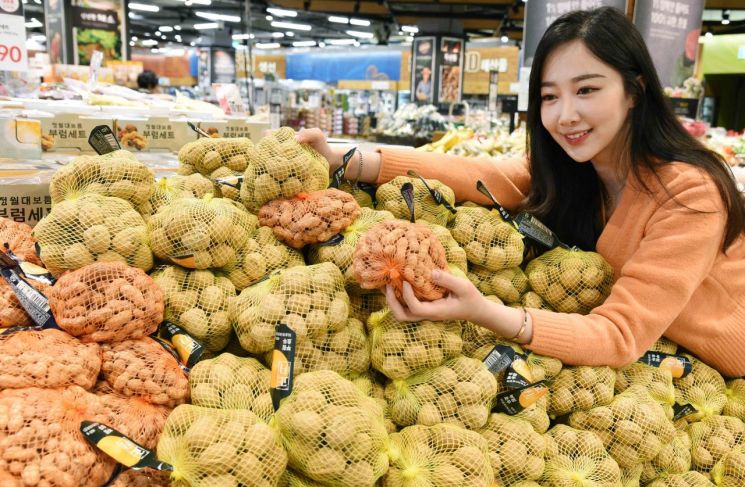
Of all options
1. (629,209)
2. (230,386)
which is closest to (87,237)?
(230,386)

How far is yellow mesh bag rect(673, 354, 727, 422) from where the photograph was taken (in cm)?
163

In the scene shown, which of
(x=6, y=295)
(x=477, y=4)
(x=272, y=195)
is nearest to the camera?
(x=6, y=295)

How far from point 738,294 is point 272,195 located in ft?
4.30

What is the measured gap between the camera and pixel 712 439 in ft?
5.21

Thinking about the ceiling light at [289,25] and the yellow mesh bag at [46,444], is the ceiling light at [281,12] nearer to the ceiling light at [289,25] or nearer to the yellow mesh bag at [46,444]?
the ceiling light at [289,25]

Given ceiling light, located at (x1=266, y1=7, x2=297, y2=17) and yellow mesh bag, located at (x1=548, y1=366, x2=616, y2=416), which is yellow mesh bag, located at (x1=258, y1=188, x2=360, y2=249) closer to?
yellow mesh bag, located at (x1=548, y1=366, x2=616, y2=416)

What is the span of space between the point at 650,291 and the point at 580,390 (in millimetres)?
299

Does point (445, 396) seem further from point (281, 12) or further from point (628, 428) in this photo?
point (281, 12)

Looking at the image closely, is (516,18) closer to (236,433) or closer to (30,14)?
(236,433)

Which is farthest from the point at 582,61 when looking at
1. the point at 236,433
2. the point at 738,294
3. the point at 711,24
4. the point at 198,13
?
the point at 198,13

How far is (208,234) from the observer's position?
129 centimetres

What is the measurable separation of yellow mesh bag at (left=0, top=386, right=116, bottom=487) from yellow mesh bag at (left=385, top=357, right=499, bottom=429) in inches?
22.5

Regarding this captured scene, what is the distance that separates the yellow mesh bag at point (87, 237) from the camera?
125 centimetres

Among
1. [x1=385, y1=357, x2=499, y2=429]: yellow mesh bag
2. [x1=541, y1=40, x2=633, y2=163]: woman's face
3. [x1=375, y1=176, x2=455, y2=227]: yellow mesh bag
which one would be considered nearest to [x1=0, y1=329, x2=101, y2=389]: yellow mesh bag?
[x1=385, y1=357, x2=499, y2=429]: yellow mesh bag
